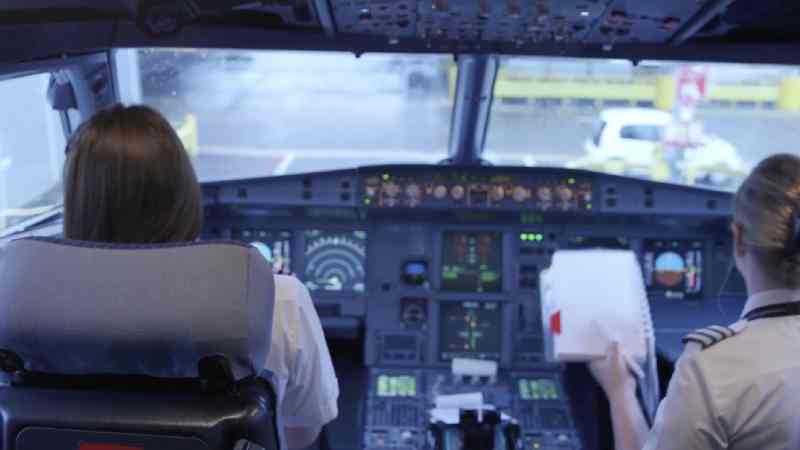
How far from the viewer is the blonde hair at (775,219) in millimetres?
1643

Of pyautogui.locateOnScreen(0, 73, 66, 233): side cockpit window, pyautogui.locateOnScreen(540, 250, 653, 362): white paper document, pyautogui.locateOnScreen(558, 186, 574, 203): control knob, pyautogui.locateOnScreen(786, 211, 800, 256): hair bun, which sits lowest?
pyautogui.locateOnScreen(540, 250, 653, 362): white paper document

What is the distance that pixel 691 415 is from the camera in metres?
1.59

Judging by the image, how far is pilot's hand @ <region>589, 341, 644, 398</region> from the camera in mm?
3021

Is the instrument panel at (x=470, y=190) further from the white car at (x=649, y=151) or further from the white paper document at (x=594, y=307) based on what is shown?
the white paper document at (x=594, y=307)

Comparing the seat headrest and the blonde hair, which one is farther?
the blonde hair

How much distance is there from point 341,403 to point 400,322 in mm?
506

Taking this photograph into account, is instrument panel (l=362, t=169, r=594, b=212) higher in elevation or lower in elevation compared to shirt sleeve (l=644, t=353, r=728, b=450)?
higher

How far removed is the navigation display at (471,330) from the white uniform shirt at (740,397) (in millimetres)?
2872

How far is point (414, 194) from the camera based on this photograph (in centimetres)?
430

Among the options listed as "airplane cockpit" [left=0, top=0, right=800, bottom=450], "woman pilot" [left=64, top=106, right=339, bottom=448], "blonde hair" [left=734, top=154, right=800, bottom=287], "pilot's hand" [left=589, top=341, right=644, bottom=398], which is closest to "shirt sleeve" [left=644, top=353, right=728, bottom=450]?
"blonde hair" [left=734, top=154, right=800, bottom=287]

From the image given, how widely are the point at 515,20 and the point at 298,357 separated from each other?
1575mm

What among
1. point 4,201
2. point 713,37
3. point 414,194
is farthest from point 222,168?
point 713,37

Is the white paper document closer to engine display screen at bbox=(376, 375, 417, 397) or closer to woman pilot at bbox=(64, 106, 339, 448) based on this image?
engine display screen at bbox=(376, 375, 417, 397)

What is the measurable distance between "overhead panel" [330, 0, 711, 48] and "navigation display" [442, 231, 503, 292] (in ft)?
4.32
